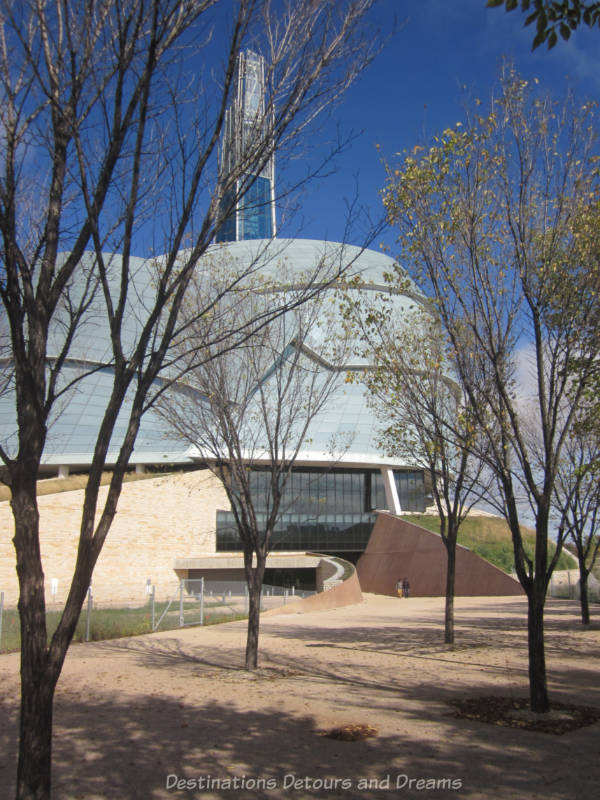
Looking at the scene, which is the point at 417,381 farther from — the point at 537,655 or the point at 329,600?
the point at 329,600

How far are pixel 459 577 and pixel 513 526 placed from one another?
92.4 ft

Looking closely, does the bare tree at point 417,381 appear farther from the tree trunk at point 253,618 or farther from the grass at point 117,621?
the grass at point 117,621

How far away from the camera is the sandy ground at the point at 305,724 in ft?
18.2

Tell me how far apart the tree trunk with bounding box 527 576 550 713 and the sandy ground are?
0.87m

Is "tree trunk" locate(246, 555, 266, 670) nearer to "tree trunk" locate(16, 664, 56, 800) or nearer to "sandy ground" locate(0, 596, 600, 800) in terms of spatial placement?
"sandy ground" locate(0, 596, 600, 800)

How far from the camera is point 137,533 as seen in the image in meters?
35.5

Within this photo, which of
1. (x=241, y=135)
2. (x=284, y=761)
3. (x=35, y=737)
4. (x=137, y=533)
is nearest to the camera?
(x=35, y=737)

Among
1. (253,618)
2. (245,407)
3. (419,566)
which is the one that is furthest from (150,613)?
(419,566)

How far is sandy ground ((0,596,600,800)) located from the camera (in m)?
5.55

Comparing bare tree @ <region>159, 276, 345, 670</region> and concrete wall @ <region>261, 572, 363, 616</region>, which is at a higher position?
bare tree @ <region>159, 276, 345, 670</region>

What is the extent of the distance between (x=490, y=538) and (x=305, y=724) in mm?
35801

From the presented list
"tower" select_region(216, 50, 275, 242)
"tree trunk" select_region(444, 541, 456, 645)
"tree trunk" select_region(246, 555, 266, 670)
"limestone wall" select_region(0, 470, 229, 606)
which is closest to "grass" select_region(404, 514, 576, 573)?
"limestone wall" select_region(0, 470, 229, 606)

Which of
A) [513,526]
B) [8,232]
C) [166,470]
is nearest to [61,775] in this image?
[8,232]

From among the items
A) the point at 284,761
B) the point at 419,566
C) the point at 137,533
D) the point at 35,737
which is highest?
the point at 35,737
